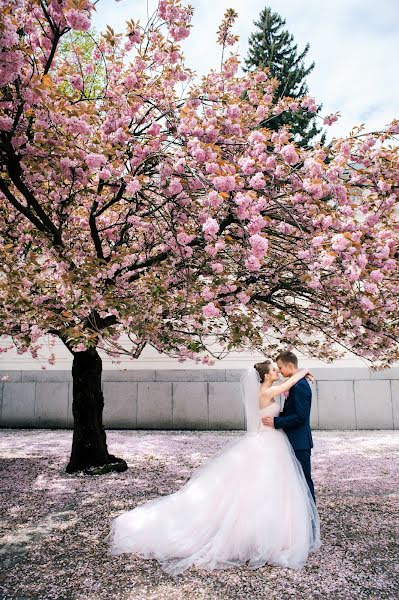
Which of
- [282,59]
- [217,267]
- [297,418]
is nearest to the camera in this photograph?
[297,418]

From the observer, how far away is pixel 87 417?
870 cm

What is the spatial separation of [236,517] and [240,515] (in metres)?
0.05

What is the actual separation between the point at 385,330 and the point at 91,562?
5346mm

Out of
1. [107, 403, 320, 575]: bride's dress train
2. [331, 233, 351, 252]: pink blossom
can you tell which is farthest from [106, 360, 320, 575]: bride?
[331, 233, 351, 252]: pink blossom

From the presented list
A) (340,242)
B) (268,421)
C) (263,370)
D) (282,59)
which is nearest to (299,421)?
(268,421)

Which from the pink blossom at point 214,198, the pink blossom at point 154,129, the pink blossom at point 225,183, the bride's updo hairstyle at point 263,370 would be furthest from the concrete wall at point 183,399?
the pink blossom at point 214,198

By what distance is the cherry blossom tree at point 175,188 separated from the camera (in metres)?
5.27

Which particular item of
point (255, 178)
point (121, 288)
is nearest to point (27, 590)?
point (121, 288)

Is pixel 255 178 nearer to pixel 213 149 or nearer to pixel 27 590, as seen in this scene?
pixel 213 149

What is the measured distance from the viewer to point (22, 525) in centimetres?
593

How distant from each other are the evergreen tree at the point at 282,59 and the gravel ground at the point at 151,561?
19.5 meters

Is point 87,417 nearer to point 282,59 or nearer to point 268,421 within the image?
point 268,421

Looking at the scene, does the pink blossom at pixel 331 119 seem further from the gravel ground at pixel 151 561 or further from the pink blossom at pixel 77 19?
the gravel ground at pixel 151 561

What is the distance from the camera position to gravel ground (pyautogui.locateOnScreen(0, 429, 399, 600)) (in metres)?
4.07
